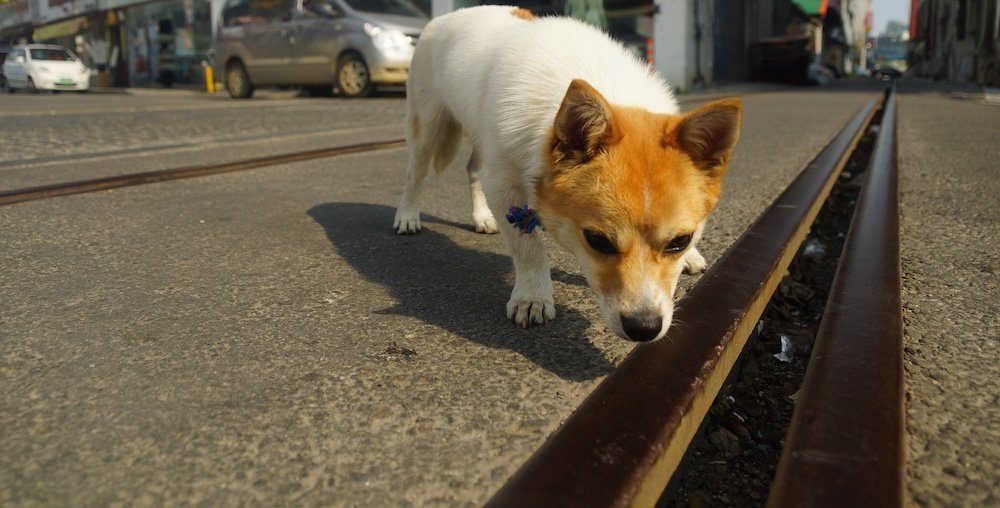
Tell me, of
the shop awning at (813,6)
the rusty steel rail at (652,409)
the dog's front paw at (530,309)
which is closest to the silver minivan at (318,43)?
the dog's front paw at (530,309)

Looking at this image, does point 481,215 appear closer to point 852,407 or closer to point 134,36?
point 852,407

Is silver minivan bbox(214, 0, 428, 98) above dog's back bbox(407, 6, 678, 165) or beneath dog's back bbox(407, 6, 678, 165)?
above

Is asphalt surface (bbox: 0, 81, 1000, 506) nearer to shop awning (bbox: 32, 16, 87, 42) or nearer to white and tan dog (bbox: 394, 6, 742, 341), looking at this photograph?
white and tan dog (bbox: 394, 6, 742, 341)

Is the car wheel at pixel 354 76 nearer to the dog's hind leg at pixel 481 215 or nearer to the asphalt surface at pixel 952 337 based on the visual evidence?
the dog's hind leg at pixel 481 215

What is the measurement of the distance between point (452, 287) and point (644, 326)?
2.81 ft

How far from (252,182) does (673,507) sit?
3.46 meters

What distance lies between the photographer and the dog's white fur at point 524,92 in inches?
78.6

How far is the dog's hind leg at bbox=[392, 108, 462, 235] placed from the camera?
3.06 meters

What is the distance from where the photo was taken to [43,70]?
20922 millimetres

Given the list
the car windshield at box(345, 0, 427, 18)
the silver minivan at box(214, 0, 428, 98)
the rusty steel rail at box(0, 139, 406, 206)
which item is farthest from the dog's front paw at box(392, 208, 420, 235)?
the car windshield at box(345, 0, 427, 18)

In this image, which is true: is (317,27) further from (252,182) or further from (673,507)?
(673,507)

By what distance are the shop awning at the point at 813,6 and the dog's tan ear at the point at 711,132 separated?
32.0m

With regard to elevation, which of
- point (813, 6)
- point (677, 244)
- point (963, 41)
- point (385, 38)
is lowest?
point (677, 244)

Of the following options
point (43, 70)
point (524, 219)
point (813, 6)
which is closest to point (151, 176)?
point (524, 219)
